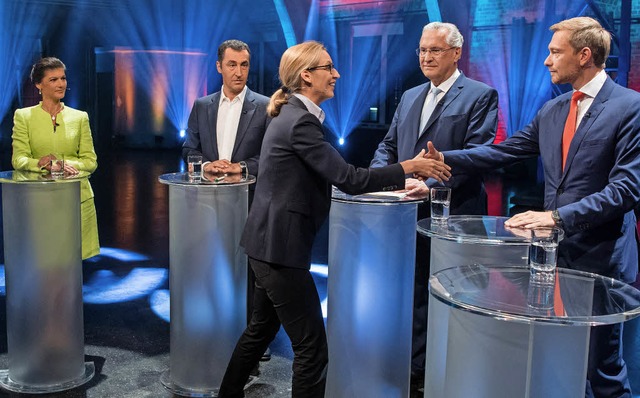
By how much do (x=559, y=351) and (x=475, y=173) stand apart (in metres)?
1.49

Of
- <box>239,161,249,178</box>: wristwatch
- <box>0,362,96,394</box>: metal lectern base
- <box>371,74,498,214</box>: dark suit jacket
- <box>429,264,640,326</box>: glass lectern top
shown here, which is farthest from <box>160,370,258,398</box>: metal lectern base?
<box>429,264,640,326</box>: glass lectern top

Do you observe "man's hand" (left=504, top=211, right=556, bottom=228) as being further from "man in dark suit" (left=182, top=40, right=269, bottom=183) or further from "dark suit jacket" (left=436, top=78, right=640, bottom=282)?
"man in dark suit" (left=182, top=40, right=269, bottom=183)

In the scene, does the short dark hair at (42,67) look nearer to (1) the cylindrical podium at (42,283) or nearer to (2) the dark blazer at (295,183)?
(1) the cylindrical podium at (42,283)

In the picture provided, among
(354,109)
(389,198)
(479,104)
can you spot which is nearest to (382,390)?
(389,198)

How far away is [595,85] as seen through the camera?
2.62 meters

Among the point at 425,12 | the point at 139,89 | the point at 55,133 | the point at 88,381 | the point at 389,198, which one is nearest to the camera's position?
the point at 389,198

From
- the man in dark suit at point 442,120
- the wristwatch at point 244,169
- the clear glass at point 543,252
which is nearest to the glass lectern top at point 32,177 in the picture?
the wristwatch at point 244,169

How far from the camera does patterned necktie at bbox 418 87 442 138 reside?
10.9ft

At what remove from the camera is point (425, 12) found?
38.6ft

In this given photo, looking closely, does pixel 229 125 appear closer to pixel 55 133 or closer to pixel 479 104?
pixel 55 133

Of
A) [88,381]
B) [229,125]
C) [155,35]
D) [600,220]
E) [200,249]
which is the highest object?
[155,35]

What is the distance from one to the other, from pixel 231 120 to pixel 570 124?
1.63 metres

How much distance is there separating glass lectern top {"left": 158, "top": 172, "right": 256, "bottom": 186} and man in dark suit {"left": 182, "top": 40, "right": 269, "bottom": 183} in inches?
7.6

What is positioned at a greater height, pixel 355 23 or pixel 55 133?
pixel 355 23
